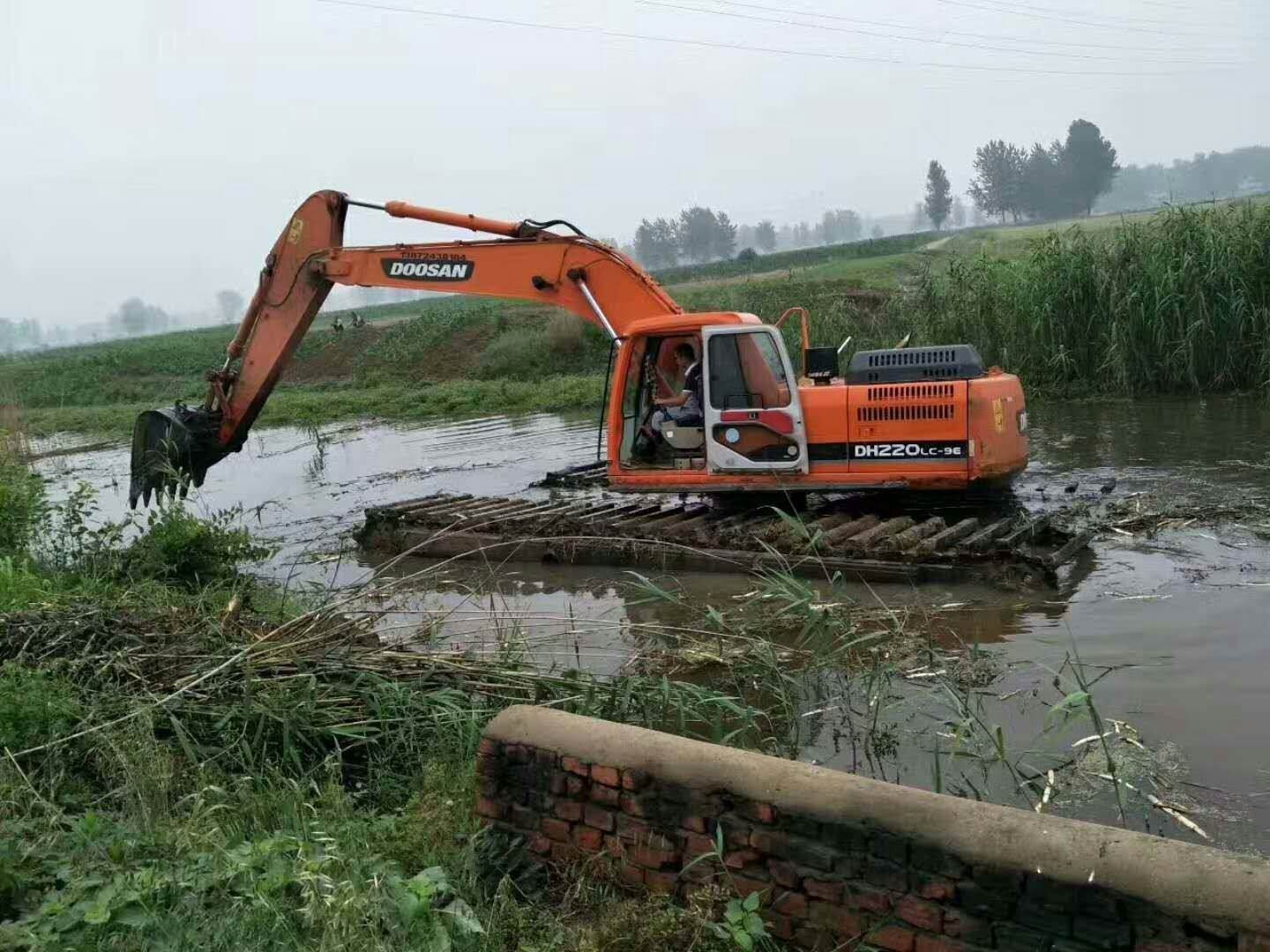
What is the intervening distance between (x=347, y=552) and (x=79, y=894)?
6739 mm

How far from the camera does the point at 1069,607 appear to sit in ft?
22.9

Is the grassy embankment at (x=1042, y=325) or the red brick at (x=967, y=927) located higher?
the grassy embankment at (x=1042, y=325)

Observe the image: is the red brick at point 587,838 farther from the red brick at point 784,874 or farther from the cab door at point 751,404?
the cab door at point 751,404

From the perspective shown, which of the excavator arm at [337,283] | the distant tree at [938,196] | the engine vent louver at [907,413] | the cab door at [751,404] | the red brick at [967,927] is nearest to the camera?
the red brick at [967,927]

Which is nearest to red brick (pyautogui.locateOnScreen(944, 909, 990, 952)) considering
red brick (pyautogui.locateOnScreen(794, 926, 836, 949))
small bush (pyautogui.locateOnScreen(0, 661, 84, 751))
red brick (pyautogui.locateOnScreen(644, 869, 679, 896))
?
red brick (pyautogui.locateOnScreen(794, 926, 836, 949))

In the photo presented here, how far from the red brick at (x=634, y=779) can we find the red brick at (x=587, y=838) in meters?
0.23

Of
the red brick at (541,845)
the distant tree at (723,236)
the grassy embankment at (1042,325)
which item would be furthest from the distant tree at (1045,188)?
the red brick at (541,845)

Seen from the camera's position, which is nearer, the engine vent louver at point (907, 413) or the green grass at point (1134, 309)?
the engine vent louver at point (907, 413)

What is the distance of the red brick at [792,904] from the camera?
10.9 feet

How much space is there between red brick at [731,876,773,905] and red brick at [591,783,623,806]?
0.45m

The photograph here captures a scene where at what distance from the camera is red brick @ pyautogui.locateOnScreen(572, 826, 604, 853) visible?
3.73 m

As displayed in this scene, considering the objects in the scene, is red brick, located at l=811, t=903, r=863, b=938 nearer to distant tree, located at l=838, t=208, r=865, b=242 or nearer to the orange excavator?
the orange excavator

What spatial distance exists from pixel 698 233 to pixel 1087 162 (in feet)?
Answer: 105

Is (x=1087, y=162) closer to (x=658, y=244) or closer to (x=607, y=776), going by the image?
(x=658, y=244)
